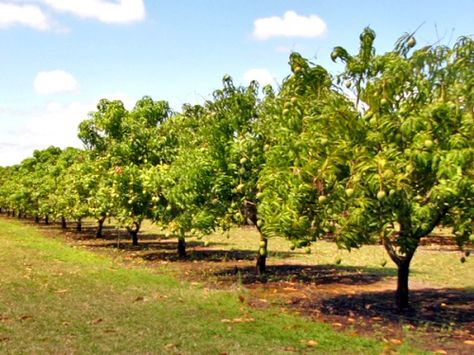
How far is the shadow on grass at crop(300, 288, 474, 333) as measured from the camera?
12109 mm

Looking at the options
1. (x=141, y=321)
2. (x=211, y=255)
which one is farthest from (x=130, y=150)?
(x=141, y=321)

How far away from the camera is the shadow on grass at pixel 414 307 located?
39.7 ft

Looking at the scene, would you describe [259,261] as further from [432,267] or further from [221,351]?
[221,351]

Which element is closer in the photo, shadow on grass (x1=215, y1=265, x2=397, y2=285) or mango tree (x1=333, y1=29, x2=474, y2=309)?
mango tree (x1=333, y1=29, x2=474, y2=309)

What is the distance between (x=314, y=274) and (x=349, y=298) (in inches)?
213

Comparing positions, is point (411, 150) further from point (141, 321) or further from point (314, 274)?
point (314, 274)

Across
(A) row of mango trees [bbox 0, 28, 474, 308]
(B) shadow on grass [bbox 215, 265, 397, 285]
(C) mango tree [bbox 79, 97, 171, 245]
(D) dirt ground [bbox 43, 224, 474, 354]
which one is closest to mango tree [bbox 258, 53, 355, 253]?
(A) row of mango trees [bbox 0, 28, 474, 308]

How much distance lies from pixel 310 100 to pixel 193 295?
6789 millimetres

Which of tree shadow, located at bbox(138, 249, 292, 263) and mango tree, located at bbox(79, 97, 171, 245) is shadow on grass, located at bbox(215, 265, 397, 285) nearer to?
tree shadow, located at bbox(138, 249, 292, 263)

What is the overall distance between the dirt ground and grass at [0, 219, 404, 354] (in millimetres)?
778

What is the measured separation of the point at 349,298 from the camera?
49.9 ft

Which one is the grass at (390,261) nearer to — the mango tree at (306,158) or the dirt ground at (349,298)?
the dirt ground at (349,298)

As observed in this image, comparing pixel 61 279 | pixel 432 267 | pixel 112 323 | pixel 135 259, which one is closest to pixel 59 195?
pixel 135 259

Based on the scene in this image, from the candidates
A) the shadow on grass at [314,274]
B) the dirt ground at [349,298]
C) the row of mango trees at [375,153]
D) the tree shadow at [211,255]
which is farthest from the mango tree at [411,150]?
the tree shadow at [211,255]
